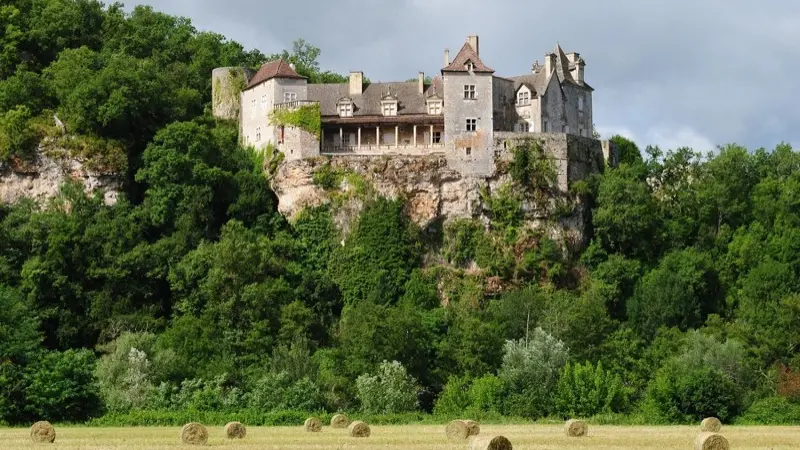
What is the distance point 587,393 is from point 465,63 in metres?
27.8

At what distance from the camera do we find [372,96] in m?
96.8

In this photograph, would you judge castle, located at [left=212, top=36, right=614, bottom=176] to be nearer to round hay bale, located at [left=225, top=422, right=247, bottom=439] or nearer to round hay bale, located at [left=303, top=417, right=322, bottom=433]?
round hay bale, located at [left=303, top=417, right=322, bottom=433]

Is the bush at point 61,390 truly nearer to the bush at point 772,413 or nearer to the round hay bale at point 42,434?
the round hay bale at point 42,434

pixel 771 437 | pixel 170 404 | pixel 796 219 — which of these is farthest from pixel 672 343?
pixel 771 437

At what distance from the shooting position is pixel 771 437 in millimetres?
51125

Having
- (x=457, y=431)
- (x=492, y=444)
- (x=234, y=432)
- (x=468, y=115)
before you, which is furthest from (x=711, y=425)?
(x=468, y=115)

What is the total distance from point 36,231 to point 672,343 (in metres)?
34.8

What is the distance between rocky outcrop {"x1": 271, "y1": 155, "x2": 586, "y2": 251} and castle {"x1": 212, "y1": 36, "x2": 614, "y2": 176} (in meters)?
0.85

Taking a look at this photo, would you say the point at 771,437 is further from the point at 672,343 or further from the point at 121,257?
the point at 121,257

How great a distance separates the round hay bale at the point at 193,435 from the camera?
4966 centimetres

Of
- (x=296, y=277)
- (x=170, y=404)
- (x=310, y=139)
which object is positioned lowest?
(x=170, y=404)

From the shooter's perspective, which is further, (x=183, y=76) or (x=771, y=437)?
(x=183, y=76)

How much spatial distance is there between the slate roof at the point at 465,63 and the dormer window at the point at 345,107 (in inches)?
240

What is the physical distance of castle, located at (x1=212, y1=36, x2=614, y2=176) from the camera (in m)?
A: 93.2
